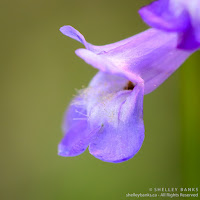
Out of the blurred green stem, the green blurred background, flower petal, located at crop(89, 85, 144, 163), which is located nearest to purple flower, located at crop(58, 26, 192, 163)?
flower petal, located at crop(89, 85, 144, 163)

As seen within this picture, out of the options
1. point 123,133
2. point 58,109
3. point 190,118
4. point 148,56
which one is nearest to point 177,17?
point 148,56

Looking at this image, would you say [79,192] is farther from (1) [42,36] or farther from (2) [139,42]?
(2) [139,42]

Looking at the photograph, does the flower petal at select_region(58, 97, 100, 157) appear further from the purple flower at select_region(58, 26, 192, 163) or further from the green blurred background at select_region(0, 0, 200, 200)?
the green blurred background at select_region(0, 0, 200, 200)

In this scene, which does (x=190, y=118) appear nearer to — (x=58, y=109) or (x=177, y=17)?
(x=177, y=17)

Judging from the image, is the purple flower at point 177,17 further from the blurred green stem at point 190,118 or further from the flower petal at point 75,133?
the blurred green stem at point 190,118

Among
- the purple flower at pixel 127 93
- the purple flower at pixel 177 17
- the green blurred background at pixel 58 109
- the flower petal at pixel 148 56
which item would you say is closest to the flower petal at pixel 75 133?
the purple flower at pixel 127 93

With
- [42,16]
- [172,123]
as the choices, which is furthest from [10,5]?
[172,123]
